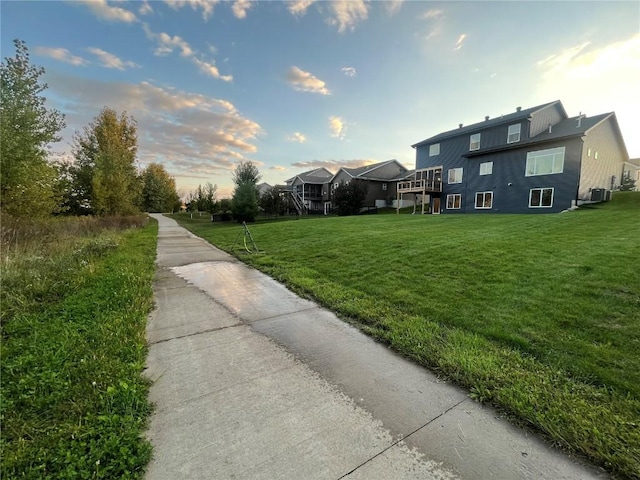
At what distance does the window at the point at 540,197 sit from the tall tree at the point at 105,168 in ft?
90.7

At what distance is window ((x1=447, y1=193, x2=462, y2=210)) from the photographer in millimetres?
24391

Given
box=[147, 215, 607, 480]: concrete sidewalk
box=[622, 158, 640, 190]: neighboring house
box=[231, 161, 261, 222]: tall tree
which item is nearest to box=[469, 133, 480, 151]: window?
box=[622, 158, 640, 190]: neighboring house

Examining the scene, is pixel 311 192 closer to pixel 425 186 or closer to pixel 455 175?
pixel 425 186

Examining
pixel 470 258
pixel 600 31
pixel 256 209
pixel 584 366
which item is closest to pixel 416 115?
pixel 600 31

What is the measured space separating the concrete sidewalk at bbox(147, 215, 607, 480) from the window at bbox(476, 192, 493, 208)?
898 inches

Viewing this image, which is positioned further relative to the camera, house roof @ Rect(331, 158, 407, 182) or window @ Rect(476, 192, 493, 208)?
house roof @ Rect(331, 158, 407, 182)

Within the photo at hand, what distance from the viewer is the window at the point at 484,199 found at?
21.9 metres

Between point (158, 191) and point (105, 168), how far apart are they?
4107 cm

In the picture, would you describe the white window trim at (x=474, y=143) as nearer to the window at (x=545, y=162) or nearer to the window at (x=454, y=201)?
the window at (x=454, y=201)

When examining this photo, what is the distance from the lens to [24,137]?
807cm

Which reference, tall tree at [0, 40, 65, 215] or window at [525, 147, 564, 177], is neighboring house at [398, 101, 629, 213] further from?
tall tree at [0, 40, 65, 215]

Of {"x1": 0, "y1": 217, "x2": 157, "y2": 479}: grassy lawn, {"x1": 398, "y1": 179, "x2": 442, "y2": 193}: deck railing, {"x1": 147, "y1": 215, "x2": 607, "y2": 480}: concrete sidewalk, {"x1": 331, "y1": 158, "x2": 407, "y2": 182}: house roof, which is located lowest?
{"x1": 147, "y1": 215, "x2": 607, "y2": 480}: concrete sidewalk

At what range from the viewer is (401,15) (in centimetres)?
939

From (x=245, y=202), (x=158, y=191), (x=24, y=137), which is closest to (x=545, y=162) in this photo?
(x=245, y=202)
